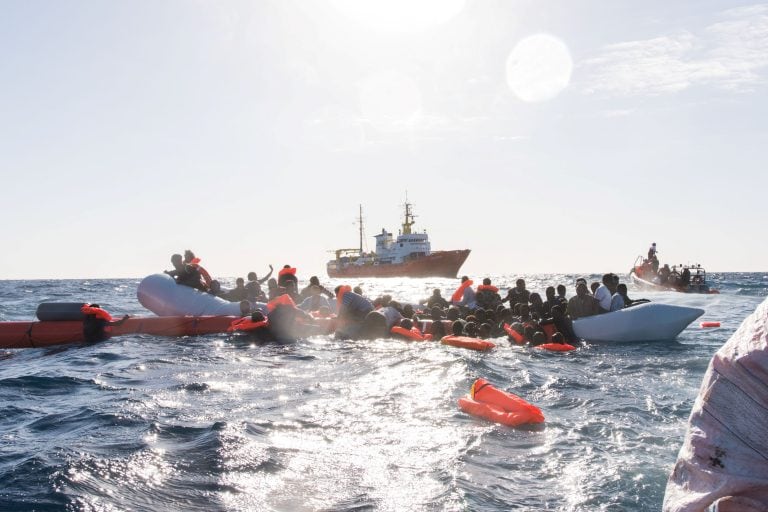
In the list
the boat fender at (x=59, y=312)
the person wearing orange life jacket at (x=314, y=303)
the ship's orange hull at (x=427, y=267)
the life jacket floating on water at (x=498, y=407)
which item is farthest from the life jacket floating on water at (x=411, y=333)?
the ship's orange hull at (x=427, y=267)

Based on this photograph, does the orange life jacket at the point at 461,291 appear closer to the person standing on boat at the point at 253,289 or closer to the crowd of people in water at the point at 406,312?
the crowd of people in water at the point at 406,312

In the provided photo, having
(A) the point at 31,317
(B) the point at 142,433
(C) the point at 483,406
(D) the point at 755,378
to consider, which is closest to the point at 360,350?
(C) the point at 483,406

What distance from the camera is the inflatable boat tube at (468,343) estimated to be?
12.8 metres

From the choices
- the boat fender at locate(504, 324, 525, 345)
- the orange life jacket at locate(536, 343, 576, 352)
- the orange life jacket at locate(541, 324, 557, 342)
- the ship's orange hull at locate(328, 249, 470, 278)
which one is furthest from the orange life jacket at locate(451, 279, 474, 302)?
the ship's orange hull at locate(328, 249, 470, 278)

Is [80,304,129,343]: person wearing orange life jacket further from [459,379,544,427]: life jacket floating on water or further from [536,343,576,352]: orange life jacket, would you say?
[536,343,576,352]: orange life jacket

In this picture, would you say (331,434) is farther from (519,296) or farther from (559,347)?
(519,296)

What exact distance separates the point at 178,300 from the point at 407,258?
161 ft

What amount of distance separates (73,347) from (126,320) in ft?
4.81

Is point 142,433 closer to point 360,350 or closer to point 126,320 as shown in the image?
point 360,350

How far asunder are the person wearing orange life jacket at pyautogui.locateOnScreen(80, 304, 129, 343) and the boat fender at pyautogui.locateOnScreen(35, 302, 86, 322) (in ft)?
0.48

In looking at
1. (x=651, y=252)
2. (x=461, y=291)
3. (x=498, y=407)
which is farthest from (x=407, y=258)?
(x=498, y=407)

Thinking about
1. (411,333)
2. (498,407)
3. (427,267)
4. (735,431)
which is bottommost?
(498,407)

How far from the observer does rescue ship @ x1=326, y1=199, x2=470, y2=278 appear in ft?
209

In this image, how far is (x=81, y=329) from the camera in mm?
13984
